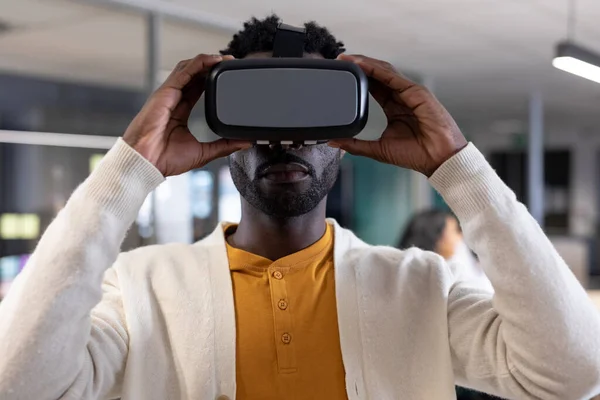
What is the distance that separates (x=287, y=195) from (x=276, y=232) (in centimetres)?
10

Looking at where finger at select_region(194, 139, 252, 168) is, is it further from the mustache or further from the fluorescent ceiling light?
the fluorescent ceiling light

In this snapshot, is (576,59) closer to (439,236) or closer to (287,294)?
(439,236)

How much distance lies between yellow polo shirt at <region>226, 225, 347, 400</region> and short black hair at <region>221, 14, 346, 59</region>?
0.96 feet

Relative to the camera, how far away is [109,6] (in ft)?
9.86

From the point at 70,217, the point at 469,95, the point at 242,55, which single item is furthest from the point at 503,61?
the point at 70,217

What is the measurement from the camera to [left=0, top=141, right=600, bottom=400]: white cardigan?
0.77 meters

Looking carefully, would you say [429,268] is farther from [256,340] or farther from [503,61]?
[503,61]

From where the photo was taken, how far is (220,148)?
88 centimetres

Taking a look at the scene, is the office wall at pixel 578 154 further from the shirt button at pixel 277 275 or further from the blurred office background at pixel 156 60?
the shirt button at pixel 277 275

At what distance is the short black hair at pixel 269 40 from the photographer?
970 mm

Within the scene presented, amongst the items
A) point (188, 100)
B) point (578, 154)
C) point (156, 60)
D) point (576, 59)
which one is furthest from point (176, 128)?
point (578, 154)

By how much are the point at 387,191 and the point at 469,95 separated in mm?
1148

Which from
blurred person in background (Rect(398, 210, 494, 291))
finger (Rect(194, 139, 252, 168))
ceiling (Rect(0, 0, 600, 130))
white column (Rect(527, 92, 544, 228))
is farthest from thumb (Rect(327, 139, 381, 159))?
white column (Rect(527, 92, 544, 228))

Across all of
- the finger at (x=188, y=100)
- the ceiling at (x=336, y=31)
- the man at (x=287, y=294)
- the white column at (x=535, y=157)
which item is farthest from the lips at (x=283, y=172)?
the white column at (x=535, y=157)
